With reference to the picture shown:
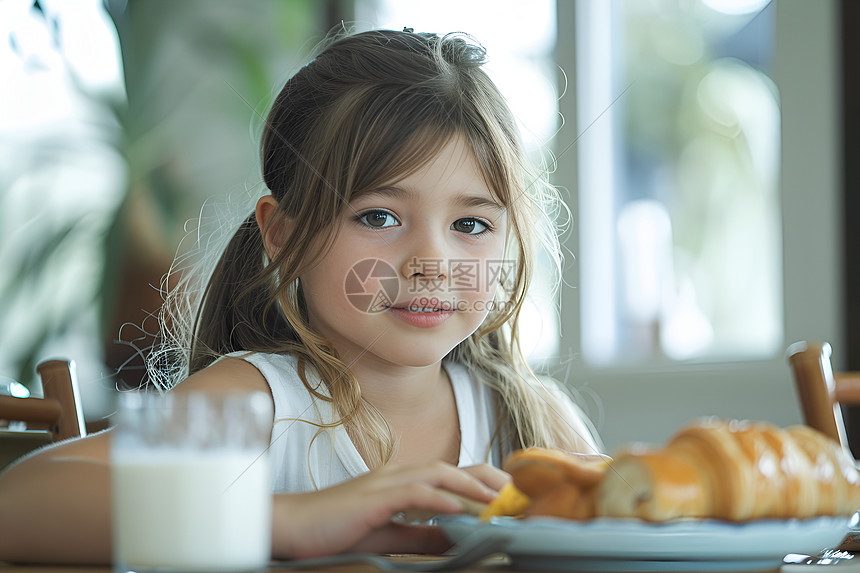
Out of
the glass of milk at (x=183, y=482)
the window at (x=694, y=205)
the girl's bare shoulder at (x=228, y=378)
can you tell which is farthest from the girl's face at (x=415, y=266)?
the window at (x=694, y=205)

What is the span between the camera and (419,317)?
1.04 meters

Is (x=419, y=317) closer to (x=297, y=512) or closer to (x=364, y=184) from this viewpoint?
(x=364, y=184)

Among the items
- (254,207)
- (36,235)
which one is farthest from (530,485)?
(36,235)

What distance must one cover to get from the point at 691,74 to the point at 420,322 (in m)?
1.79

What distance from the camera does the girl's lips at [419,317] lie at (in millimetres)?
1037

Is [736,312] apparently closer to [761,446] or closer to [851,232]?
[851,232]

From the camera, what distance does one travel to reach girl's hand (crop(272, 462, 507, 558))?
574 millimetres

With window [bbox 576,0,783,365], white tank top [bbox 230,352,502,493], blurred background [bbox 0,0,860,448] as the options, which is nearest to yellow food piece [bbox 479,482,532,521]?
white tank top [bbox 230,352,502,493]

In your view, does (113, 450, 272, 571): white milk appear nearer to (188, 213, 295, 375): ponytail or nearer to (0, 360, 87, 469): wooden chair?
(0, 360, 87, 469): wooden chair

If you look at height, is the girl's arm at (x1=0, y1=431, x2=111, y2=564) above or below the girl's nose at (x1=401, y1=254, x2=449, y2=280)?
below

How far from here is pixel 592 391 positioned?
2.51 meters

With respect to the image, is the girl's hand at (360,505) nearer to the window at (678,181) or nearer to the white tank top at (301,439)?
the white tank top at (301,439)

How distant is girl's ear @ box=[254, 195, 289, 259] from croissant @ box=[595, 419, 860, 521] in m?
0.72

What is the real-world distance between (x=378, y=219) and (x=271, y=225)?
0.19 meters
